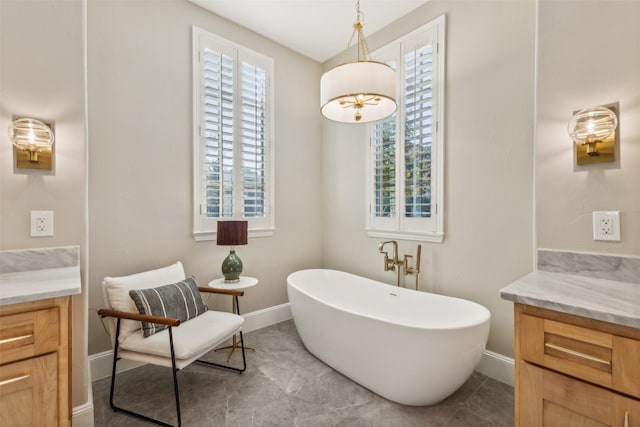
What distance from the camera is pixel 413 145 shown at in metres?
2.68

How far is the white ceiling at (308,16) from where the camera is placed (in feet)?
8.54

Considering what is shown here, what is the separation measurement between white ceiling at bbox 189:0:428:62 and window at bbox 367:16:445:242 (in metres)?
0.28

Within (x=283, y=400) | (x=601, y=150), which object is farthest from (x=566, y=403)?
(x=283, y=400)

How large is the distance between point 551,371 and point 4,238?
8.18 ft

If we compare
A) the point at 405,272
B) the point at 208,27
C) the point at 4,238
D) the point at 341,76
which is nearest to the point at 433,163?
the point at 405,272

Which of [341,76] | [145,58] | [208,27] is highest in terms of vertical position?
[208,27]

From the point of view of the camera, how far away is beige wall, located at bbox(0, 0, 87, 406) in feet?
4.75

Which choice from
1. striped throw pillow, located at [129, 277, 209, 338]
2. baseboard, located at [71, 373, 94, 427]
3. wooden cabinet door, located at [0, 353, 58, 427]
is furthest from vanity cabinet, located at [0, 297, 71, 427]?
striped throw pillow, located at [129, 277, 209, 338]

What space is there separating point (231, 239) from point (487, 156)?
7.19 ft

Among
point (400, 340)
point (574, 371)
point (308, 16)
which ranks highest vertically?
point (308, 16)

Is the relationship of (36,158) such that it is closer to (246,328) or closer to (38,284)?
(38,284)

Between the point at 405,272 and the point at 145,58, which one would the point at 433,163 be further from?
the point at 145,58

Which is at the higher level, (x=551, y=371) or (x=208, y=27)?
(x=208, y=27)

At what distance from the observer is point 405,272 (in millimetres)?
2643
